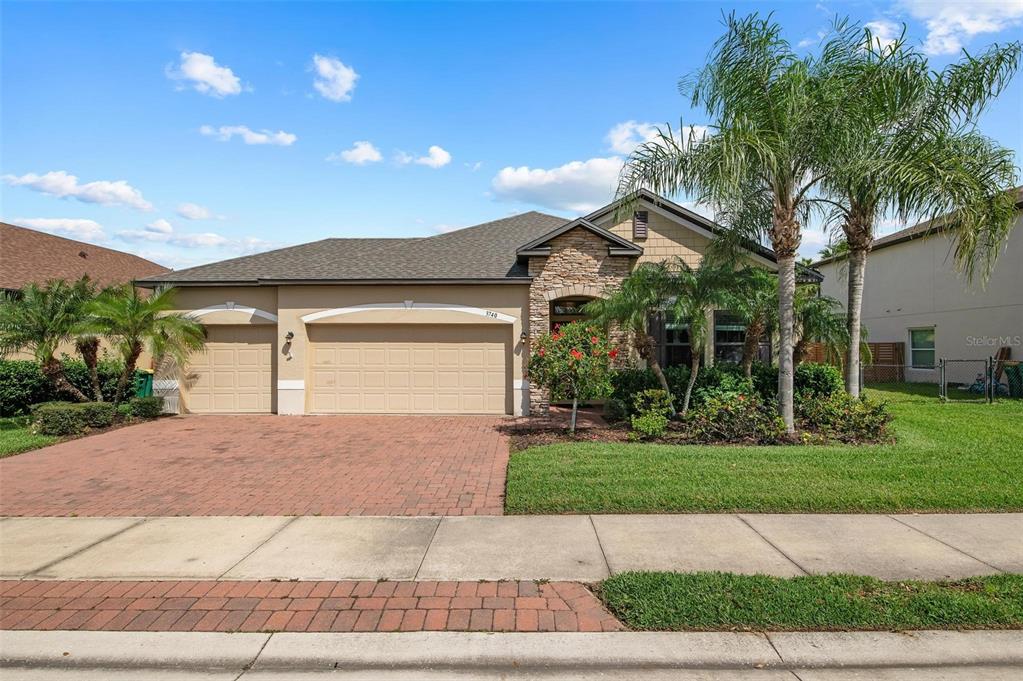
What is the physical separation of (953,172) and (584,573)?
9107mm

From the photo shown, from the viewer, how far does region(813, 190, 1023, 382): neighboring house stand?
18.8 metres

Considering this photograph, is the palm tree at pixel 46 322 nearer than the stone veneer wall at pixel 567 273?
Yes

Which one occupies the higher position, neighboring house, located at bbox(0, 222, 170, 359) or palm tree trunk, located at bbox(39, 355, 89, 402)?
neighboring house, located at bbox(0, 222, 170, 359)

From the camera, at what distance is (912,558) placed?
5219mm

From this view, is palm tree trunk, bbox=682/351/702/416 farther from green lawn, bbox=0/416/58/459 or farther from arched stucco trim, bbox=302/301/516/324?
green lawn, bbox=0/416/58/459

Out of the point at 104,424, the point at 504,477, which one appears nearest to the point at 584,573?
the point at 504,477

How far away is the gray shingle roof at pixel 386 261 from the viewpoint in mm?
14969

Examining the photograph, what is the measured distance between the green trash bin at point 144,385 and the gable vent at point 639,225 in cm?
1344

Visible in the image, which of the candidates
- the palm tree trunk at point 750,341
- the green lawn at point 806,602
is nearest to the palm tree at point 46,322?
the green lawn at point 806,602

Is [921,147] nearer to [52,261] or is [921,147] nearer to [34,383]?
[34,383]

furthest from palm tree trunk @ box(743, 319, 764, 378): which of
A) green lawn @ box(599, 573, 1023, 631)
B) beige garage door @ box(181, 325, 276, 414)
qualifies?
beige garage door @ box(181, 325, 276, 414)

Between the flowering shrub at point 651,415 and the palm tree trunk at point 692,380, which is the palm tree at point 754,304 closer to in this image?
the palm tree trunk at point 692,380

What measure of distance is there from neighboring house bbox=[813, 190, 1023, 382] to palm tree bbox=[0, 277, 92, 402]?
19.3m

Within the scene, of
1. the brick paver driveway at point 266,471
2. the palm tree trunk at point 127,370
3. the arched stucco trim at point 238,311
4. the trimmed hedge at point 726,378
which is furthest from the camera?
the arched stucco trim at point 238,311
